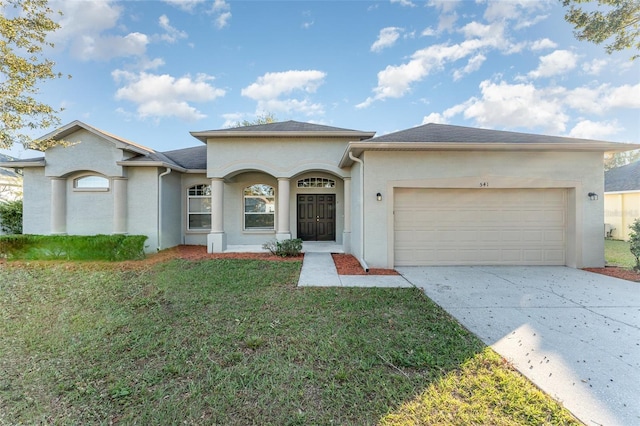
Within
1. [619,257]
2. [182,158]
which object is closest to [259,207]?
[182,158]

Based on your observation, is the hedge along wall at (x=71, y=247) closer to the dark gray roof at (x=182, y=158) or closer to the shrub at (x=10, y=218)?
the dark gray roof at (x=182, y=158)

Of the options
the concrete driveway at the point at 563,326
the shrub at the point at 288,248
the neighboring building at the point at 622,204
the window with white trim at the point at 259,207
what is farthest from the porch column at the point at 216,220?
the neighboring building at the point at 622,204

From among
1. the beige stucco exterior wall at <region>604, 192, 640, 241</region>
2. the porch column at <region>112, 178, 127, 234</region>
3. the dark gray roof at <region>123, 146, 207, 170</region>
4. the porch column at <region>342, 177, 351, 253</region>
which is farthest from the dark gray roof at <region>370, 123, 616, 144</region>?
the beige stucco exterior wall at <region>604, 192, 640, 241</region>

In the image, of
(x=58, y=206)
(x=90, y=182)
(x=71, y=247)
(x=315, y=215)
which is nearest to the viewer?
(x=71, y=247)

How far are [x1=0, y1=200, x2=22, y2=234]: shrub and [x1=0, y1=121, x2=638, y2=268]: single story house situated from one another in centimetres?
195

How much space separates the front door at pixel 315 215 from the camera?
12000 millimetres

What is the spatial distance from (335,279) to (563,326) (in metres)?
4.32

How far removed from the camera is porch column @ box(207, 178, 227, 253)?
10.5 meters

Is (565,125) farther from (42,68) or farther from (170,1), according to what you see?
(42,68)

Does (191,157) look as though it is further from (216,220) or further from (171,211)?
(216,220)

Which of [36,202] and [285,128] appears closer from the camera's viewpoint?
[36,202]

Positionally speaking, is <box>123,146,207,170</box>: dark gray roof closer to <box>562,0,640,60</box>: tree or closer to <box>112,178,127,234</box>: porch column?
<box>112,178,127,234</box>: porch column

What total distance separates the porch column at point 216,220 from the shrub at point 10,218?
361 inches

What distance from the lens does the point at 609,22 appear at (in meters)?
8.17
